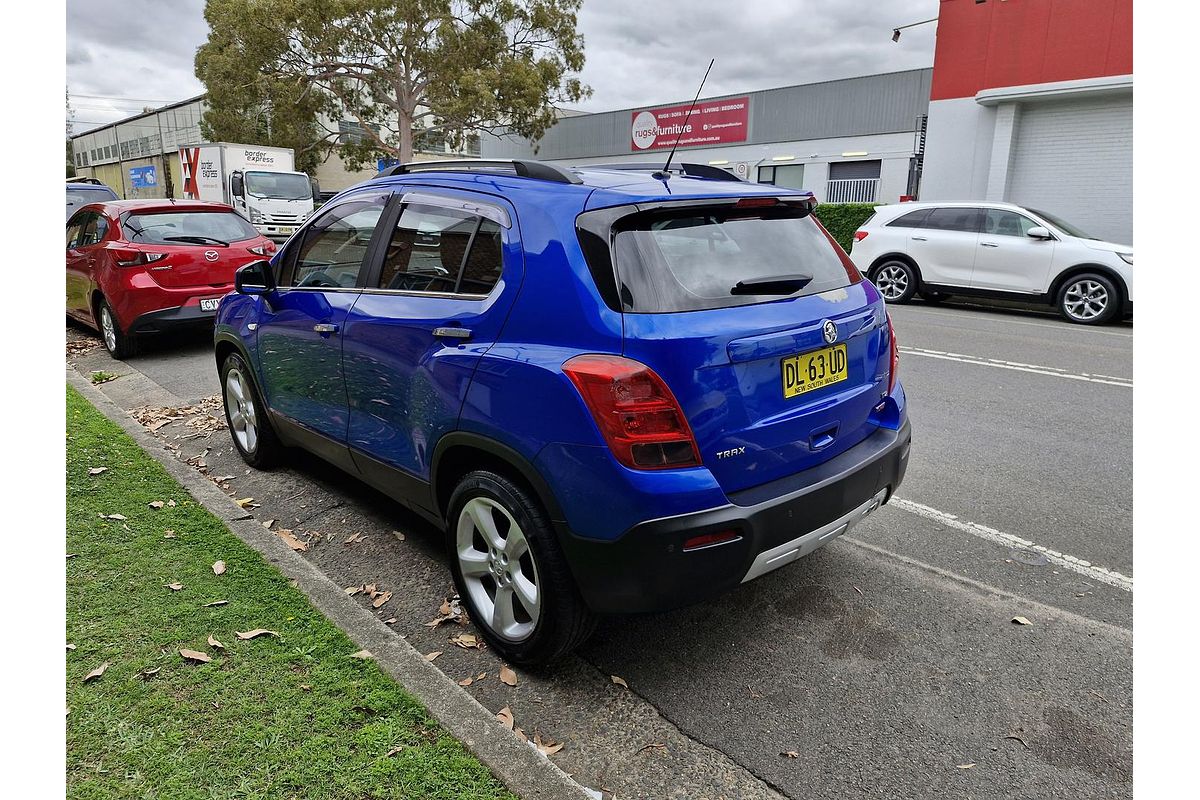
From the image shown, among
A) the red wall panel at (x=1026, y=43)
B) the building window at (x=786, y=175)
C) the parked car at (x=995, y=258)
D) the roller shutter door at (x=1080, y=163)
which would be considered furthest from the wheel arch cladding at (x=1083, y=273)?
the building window at (x=786, y=175)

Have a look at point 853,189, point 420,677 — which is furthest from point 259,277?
point 853,189

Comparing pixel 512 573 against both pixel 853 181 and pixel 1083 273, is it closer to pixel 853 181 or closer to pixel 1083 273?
pixel 1083 273

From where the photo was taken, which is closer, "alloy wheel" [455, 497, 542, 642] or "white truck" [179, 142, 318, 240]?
"alloy wheel" [455, 497, 542, 642]

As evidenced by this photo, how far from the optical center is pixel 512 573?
9.42ft

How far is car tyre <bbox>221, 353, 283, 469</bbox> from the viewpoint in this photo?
15.9 ft

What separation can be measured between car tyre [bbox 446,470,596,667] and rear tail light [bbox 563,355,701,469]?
0.44 m

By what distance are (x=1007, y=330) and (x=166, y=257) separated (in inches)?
401

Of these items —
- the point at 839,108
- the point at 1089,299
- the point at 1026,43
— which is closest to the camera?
the point at 1089,299

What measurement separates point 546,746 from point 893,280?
1211 centimetres

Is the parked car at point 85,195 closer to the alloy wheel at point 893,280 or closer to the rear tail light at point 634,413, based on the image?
the alloy wheel at point 893,280

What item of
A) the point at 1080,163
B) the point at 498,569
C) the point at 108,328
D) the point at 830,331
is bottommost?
the point at 498,569

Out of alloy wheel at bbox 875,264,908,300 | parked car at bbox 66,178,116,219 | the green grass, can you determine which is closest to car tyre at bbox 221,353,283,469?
the green grass

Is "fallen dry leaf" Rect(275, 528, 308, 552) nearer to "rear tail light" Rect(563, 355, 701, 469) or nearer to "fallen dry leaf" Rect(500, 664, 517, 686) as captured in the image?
"fallen dry leaf" Rect(500, 664, 517, 686)

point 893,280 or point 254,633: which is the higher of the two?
point 893,280
